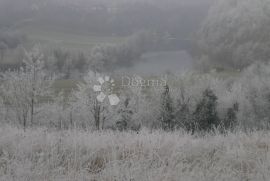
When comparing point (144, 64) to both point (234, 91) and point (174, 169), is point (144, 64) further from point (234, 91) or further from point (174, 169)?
point (174, 169)

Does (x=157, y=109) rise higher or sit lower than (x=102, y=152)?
lower

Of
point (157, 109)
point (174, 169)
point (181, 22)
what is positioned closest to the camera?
point (174, 169)

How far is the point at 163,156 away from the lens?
5.26 metres

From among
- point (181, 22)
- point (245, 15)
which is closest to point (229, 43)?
point (245, 15)

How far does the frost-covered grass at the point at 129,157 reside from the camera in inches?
172

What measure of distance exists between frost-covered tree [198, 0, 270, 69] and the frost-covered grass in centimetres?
9193

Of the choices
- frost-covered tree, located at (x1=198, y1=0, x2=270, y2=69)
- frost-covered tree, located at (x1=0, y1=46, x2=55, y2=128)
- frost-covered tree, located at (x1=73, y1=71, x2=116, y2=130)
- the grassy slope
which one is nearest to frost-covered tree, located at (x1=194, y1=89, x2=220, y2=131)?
Answer: frost-covered tree, located at (x1=73, y1=71, x2=116, y2=130)

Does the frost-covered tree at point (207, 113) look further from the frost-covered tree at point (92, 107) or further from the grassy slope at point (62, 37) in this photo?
the grassy slope at point (62, 37)

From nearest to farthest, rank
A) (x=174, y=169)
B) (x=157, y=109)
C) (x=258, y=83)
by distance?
(x=174, y=169), (x=157, y=109), (x=258, y=83)

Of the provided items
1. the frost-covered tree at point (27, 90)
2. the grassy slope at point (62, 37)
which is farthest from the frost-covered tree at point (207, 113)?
the grassy slope at point (62, 37)

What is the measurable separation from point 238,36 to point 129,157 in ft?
343

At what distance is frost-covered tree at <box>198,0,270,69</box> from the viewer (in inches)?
3848

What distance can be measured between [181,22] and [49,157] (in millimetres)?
152769

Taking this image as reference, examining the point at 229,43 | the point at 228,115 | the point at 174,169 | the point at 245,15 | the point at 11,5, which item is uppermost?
the point at 11,5
